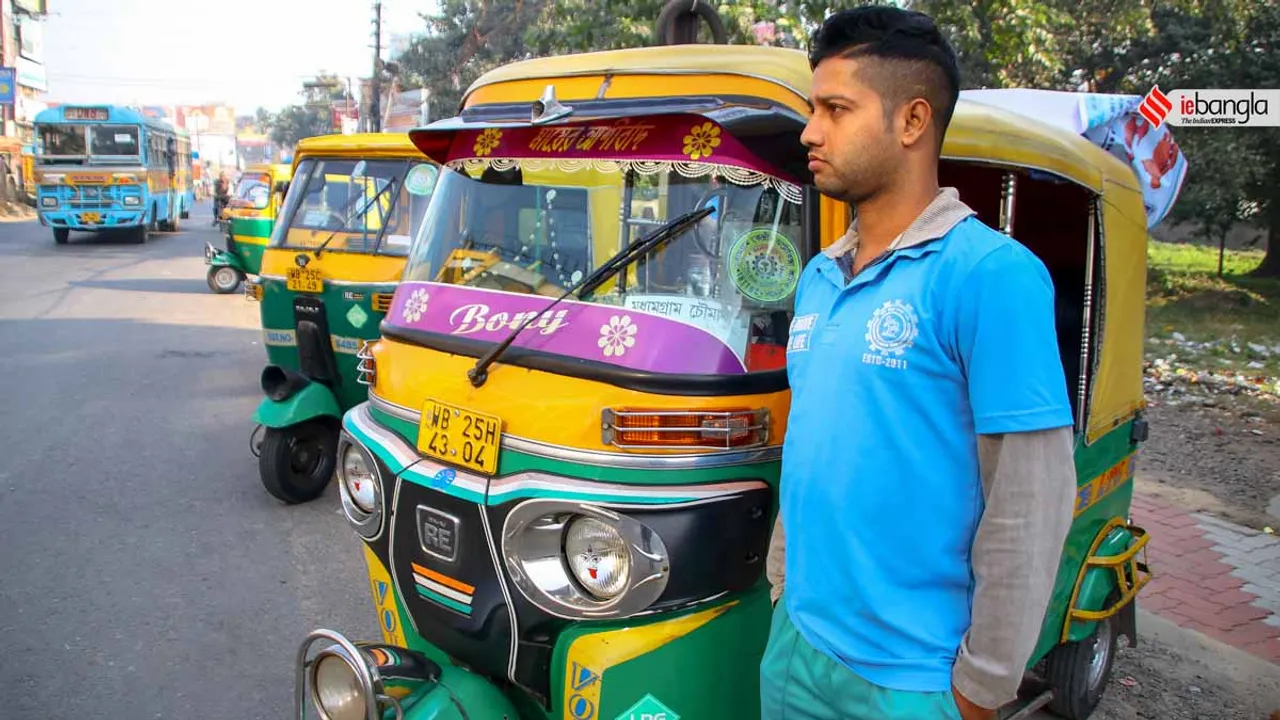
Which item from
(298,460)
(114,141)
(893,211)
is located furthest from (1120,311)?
(114,141)

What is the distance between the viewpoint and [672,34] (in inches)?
136

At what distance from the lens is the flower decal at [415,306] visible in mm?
2750

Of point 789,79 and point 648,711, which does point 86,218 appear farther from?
point 648,711

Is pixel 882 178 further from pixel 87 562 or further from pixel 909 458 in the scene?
pixel 87 562

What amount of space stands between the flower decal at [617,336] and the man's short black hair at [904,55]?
2.83 feet

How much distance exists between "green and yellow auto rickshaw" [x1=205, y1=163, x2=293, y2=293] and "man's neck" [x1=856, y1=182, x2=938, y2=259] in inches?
350

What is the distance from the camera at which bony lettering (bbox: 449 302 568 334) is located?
2.42 meters

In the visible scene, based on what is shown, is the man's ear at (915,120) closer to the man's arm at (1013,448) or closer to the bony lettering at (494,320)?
the man's arm at (1013,448)

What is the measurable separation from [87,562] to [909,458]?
14.7ft

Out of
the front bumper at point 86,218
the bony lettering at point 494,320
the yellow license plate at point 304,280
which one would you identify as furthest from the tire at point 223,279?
the bony lettering at point 494,320

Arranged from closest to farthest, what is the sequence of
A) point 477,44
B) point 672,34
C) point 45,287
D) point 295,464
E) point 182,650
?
point 672,34 < point 182,650 < point 295,464 < point 45,287 < point 477,44

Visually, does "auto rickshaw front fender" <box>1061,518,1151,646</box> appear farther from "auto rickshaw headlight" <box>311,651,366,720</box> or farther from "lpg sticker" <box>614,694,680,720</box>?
"auto rickshaw headlight" <box>311,651,366,720</box>

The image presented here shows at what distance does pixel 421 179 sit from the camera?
17.6 feet

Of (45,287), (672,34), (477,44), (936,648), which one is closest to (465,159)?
(672,34)
